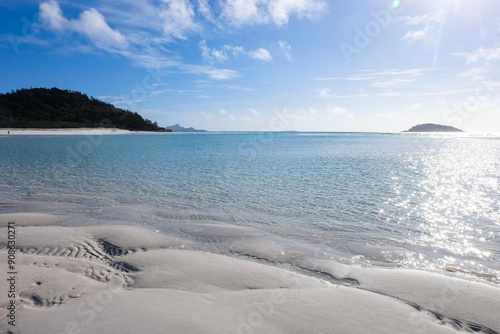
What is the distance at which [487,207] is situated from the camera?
41.1 feet

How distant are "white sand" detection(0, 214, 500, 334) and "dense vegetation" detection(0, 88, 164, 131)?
11896 cm

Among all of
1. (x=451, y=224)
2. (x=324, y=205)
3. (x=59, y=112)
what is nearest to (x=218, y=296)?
(x=324, y=205)

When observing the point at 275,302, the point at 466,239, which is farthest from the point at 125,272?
the point at 466,239

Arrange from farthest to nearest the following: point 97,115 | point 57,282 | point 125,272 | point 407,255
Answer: point 97,115 < point 407,255 < point 125,272 < point 57,282

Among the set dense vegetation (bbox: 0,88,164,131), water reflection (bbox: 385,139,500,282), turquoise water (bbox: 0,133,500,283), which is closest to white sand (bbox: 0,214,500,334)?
water reflection (bbox: 385,139,500,282)

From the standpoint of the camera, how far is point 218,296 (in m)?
5.05

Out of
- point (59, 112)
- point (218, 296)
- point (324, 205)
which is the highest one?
point (59, 112)

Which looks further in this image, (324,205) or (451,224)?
(324,205)

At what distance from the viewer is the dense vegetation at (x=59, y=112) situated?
105250 mm

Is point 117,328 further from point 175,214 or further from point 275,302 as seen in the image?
point 175,214

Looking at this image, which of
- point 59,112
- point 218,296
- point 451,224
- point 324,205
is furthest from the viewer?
point 59,112

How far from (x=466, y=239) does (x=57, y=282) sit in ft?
37.8

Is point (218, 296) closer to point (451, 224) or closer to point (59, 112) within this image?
point (451, 224)

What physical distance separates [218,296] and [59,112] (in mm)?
150741
